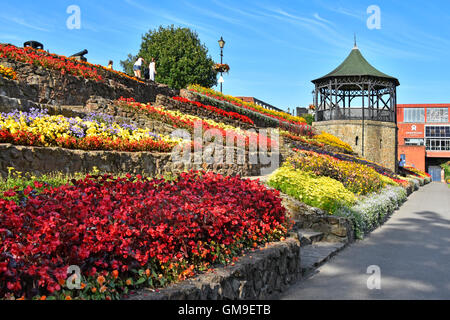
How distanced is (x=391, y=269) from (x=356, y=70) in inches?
1289

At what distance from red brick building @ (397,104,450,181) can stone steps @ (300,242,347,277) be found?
58.1 metres

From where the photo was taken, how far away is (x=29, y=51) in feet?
51.8

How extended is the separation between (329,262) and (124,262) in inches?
156

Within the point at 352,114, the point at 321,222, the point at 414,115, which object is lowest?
the point at 321,222

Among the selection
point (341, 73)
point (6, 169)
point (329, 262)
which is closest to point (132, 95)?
point (6, 169)

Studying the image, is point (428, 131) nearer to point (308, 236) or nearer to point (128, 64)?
point (128, 64)

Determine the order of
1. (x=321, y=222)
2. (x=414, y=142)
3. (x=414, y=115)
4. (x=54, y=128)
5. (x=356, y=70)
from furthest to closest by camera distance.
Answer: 1. (x=414, y=115)
2. (x=414, y=142)
3. (x=356, y=70)
4. (x=54, y=128)
5. (x=321, y=222)

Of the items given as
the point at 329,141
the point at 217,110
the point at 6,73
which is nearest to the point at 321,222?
the point at 6,73

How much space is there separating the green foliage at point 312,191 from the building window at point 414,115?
6128 cm

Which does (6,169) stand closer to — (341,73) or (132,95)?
(132,95)

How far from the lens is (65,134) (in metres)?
7.86

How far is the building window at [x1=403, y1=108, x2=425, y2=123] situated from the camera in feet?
212

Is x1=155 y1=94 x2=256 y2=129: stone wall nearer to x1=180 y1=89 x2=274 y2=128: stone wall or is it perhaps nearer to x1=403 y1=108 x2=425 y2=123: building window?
x1=180 y1=89 x2=274 y2=128: stone wall

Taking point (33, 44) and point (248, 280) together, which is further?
point (33, 44)
